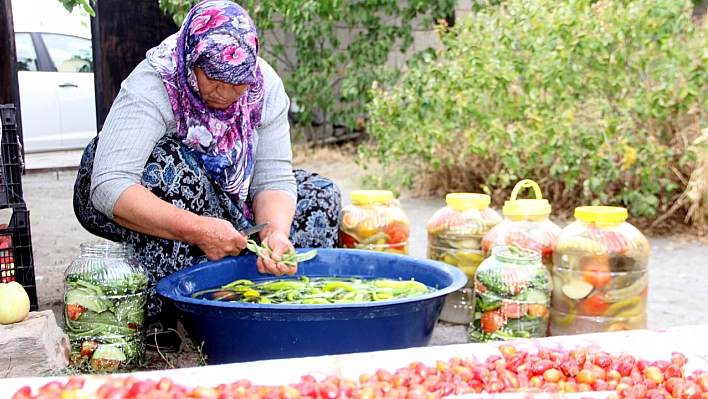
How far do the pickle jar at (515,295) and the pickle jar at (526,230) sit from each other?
18 cm

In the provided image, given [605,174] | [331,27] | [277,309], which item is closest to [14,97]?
[277,309]

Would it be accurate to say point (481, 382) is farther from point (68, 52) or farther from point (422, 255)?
point (68, 52)

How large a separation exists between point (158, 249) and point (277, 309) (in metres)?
0.74

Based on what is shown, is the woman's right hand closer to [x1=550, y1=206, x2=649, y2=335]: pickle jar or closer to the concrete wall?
[x1=550, y1=206, x2=649, y2=335]: pickle jar

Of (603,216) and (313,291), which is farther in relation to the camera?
(603,216)

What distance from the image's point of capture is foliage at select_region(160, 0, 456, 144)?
7.54 meters

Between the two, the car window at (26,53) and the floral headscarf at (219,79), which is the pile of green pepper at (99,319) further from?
the car window at (26,53)

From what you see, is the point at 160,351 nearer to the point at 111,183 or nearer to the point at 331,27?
the point at 111,183

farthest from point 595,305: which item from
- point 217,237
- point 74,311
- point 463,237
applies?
point 74,311

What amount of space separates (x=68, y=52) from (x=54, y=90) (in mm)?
562

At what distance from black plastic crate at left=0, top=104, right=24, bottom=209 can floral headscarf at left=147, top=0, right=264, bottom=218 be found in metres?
0.56

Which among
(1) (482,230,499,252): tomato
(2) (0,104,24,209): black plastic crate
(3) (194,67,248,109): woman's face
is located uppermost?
(3) (194,67,248,109): woman's face

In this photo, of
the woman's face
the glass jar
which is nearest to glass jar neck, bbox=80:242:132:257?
the glass jar

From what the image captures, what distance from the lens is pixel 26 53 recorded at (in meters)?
9.54
